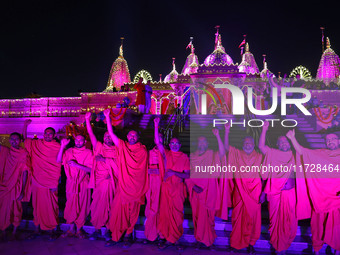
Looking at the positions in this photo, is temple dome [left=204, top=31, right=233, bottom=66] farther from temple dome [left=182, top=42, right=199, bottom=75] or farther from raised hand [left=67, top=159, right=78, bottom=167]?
raised hand [left=67, top=159, right=78, bottom=167]

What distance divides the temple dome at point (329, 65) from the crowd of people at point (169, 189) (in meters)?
24.4

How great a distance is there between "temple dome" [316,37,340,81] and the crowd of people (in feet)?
80.1

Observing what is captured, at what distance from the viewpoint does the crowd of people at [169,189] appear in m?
3.83

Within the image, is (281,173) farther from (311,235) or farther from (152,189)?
(152,189)

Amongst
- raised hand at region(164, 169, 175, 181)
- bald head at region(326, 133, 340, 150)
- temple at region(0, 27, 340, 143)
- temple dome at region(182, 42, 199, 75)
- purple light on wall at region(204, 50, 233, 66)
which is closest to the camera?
bald head at region(326, 133, 340, 150)

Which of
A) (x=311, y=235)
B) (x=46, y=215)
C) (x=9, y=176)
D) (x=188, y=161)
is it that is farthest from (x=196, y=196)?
(x=9, y=176)

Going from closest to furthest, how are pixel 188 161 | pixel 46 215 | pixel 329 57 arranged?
pixel 188 161, pixel 46 215, pixel 329 57

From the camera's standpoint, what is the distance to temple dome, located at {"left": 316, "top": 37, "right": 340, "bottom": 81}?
2381 centimetres

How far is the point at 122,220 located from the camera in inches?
162

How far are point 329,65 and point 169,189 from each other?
26.4m

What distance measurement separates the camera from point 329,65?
2409 centimetres

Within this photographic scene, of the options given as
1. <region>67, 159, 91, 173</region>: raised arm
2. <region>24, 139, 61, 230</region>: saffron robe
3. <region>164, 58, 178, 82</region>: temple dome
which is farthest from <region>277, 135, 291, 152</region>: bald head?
<region>164, 58, 178, 82</region>: temple dome

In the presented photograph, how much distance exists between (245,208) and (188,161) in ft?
3.89

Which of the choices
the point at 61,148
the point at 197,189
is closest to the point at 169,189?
the point at 197,189
